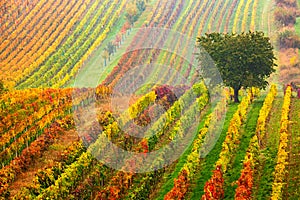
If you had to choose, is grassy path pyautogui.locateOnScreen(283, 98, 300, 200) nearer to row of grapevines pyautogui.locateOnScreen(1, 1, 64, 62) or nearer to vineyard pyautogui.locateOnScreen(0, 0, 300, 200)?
vineyard pyautogui.locateOnScreen(0, 0, 300, 200)

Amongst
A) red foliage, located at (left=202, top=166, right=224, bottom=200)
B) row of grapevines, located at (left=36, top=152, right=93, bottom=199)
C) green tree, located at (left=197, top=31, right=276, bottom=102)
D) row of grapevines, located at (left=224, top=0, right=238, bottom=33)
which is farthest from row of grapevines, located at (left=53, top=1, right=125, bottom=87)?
red foliage, located at (left=202, top=166, right=224, bottom=200)

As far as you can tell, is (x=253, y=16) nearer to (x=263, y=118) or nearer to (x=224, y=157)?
(x=263, y=118)

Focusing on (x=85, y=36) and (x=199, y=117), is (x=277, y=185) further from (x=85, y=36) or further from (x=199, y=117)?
(x=85, y=36)

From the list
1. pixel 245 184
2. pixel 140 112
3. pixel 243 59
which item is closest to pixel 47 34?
pixel 140 112

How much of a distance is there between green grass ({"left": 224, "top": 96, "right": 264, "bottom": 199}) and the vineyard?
0.07 meters

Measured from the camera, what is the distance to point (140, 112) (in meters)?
40.9

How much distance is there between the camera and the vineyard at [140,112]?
2753cm

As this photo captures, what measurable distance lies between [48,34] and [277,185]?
57.9 meters

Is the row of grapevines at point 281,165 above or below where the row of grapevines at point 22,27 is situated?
below

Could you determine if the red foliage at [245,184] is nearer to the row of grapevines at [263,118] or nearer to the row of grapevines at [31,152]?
the row of grapevines at [263,118]

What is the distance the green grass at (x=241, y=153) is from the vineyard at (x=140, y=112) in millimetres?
74

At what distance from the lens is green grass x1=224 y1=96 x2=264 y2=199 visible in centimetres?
2681

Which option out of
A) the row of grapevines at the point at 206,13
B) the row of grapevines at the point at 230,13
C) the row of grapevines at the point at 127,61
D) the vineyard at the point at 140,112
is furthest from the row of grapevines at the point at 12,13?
the row of grapevines at the point at 230,13

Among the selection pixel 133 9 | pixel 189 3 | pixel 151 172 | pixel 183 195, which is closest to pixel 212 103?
pixel 151 172
